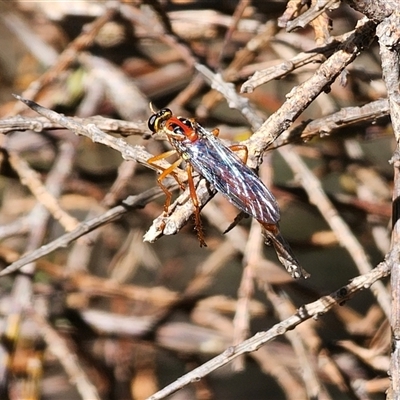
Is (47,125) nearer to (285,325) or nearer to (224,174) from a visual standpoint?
(224,174)

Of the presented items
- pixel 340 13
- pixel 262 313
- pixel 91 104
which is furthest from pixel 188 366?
pixel 340 13

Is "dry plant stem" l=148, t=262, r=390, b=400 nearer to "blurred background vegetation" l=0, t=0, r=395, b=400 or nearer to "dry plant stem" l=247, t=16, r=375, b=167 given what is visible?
"dry plant stem" l=247, t=16, r=375, b=167

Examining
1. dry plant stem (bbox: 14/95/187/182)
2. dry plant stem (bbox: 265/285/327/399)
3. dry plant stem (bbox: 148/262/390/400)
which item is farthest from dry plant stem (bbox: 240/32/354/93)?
dry plant stem (bbox: 265/285/327/399)

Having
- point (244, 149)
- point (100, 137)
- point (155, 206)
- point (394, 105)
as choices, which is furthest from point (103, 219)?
point (155, 206)

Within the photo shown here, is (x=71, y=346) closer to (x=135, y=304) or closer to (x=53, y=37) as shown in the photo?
(x=135, y=304)

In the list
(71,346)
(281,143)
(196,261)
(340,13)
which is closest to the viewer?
(281,143)

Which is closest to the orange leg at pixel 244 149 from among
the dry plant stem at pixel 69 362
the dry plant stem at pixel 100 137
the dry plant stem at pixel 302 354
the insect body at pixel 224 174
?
the insect body at pixel 224 174

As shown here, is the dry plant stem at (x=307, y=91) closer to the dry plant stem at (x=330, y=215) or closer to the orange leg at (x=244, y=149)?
the orange leg at (x=244, y=149)
